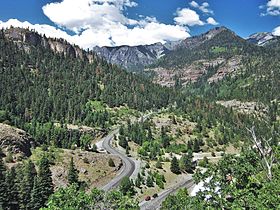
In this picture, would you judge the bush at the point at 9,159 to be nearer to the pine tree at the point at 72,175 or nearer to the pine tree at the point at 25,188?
the pine tree at the point at 25,188

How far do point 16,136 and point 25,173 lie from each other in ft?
87.4

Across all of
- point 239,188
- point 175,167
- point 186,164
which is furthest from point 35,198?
point 186,164

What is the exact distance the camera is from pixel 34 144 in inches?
4646

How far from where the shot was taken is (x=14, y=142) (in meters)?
106

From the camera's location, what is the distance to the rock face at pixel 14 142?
104325 millimetres

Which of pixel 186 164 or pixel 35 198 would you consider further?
pixel 186 164

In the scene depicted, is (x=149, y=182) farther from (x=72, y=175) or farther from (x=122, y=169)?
(x=72, y=175)

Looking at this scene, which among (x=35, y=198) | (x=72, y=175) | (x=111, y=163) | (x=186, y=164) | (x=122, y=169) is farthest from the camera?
(x=186, y=164)

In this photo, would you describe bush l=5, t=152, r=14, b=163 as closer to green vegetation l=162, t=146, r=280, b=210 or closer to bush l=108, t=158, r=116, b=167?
bush l=108, t=158, r=116, b=167

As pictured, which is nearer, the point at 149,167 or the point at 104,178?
the point at 104,178

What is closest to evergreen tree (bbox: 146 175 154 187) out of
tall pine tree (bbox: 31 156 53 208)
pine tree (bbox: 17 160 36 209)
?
tall pine tree (bbox: 31 156 53 208)

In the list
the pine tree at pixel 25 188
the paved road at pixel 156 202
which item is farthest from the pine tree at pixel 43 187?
the paved road at pixel 156 202

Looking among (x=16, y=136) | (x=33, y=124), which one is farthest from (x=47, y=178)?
(x=33, y=124)

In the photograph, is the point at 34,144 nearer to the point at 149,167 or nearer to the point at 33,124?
Answer: the point at 149,167
